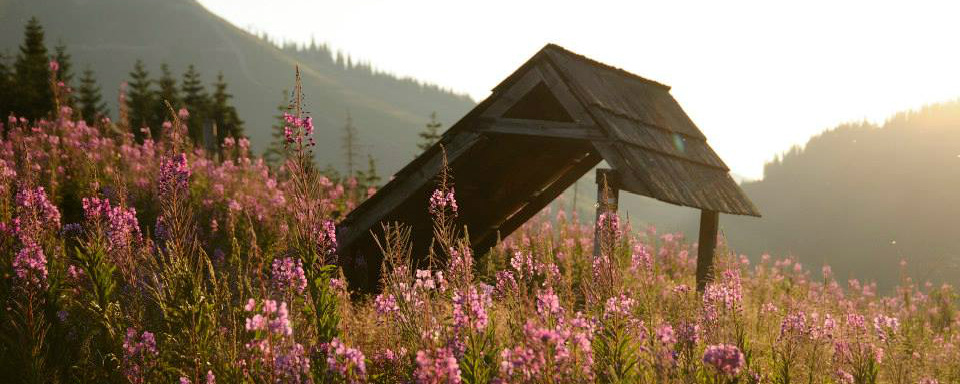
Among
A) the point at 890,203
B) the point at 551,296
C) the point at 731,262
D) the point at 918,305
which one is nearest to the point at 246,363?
the point at 551,296

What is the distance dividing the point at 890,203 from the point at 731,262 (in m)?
111

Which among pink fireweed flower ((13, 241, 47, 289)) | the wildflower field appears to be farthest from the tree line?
the wildflower field

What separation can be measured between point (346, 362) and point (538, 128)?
493 cm

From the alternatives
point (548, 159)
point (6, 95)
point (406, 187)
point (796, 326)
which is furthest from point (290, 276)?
point (6, 95)

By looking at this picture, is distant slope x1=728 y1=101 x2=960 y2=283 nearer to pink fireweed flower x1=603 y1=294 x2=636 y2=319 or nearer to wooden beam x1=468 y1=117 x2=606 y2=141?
wooden beam x1=468 y1=117 x2=606 y2=141

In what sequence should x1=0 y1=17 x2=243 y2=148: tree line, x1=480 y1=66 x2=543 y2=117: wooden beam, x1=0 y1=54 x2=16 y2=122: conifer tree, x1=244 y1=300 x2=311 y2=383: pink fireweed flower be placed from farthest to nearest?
x1=0 y1=17 x2=243 y2=148: tree line
x1=0 y1=54 x2=16 y2=122: conifer tree
x1=480 y1=66 x2=543 y2=117: wooden beam
x1=244 y1=300 x2=311 y2=383: pink fireweed flower

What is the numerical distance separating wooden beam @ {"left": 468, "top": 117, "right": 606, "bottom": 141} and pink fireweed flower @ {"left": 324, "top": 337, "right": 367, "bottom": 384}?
4.60m

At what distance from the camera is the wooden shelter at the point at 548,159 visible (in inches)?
271

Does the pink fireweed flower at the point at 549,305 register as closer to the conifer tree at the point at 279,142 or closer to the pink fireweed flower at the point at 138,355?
the conifer tree at the point at 279,142

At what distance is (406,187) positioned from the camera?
7793 mm

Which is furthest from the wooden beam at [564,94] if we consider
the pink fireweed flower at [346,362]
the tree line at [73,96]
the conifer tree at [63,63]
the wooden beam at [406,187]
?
the conifer tree at [63,63]

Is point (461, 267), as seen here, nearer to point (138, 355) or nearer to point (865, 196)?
point (138, 355)

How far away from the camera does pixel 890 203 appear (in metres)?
94.9

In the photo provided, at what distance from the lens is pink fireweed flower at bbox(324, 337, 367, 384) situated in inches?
108
